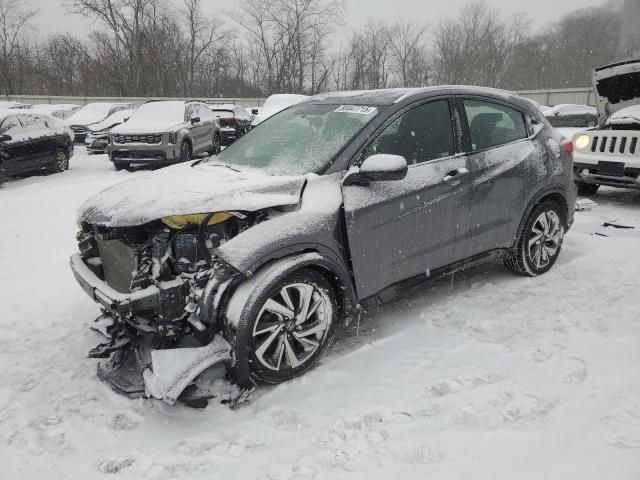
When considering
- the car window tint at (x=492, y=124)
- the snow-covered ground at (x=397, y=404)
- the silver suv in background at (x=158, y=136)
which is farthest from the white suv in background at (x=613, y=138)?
the silver suv in background at (x=158, y=136)

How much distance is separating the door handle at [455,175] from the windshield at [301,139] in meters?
0.73

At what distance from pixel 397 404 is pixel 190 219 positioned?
1623 mm

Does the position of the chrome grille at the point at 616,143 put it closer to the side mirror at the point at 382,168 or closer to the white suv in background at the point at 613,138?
the white suv in background at the point at 613,138

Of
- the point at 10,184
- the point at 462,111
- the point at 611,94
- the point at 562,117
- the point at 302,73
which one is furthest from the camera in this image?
the point at 302,73

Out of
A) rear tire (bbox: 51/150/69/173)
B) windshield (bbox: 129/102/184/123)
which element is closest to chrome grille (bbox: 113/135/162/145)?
windshield (bbox: 129/102/184/123)

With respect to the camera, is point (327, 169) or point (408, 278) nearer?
point (327, 169)

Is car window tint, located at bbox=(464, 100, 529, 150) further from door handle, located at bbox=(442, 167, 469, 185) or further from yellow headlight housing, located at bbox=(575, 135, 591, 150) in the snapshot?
yellow headlight housing, located at bbox=(575, 135, 591, 150)

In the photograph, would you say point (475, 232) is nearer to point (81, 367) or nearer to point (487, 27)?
point (81, 367)

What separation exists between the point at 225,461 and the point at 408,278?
179 centimetres

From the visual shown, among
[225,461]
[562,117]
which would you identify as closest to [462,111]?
[225,461]

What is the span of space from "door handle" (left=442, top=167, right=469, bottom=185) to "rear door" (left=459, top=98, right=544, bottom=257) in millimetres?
120

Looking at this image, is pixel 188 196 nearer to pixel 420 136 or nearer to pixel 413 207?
pixel 413 207

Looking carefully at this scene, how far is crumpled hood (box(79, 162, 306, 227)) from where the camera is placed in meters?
2.79

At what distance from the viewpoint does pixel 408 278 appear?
3.55m
